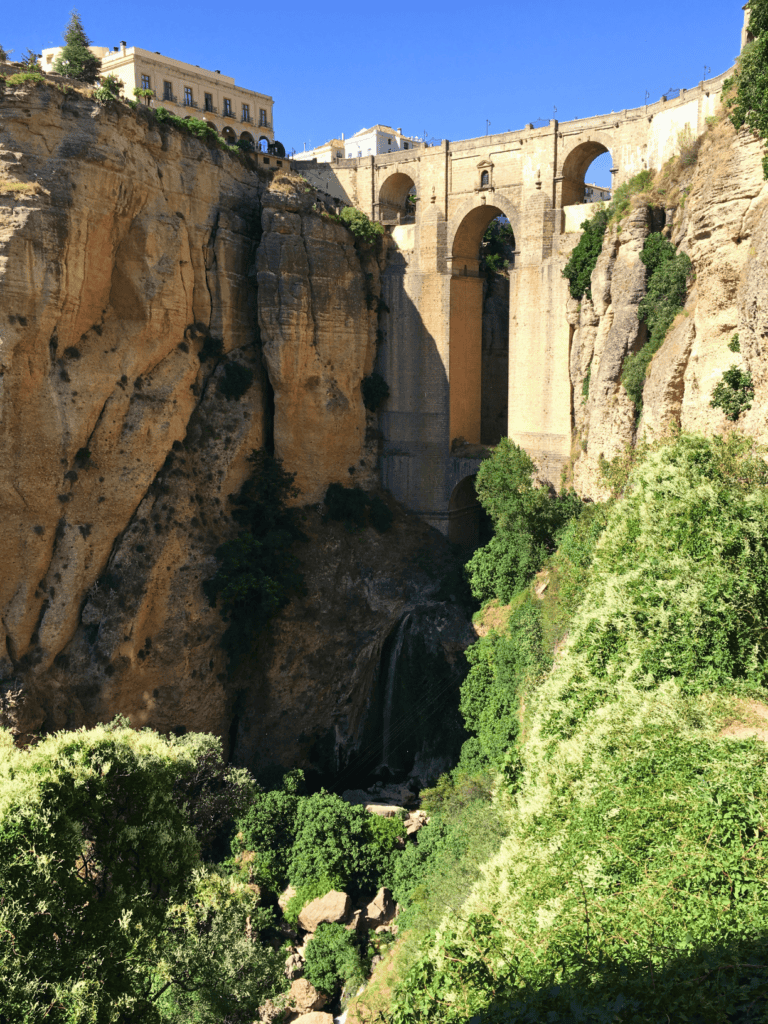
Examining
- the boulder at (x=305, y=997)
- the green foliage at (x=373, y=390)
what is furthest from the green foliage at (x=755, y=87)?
the boulder at (x=305, y=997)

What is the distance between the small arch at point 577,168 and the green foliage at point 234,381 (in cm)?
1200

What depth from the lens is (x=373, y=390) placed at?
3033cm

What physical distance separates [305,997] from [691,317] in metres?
18.1

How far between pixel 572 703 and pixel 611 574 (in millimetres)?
3110

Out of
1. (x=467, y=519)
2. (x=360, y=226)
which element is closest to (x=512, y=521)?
(x=467, y=519)

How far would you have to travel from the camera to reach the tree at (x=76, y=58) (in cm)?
2480

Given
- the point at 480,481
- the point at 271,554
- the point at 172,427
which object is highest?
the point at 172,427

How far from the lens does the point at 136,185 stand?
925 inches

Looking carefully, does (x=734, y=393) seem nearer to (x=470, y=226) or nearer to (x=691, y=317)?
(x=691, y=317)

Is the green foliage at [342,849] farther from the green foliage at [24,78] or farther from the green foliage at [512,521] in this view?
the green foliage at [24,78]

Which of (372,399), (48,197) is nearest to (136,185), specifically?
(48,197)

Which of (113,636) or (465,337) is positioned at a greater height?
(465,337)

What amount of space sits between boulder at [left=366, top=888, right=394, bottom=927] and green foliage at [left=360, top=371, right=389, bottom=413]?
56.0 feet

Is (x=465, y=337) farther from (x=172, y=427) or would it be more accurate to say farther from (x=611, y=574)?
(x=611, y=574)
